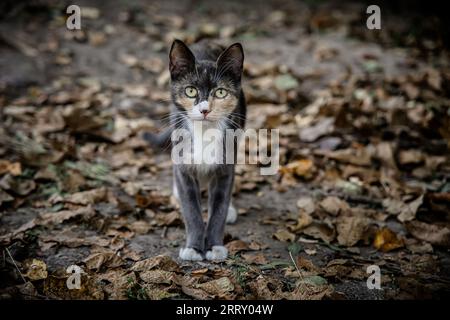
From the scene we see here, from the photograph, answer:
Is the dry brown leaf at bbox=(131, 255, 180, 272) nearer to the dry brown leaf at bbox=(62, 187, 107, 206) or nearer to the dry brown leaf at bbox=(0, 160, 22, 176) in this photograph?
the dry brown leaf at bbox=(62, 187, 107, 206)

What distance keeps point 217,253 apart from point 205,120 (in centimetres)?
86

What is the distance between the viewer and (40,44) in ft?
21.0

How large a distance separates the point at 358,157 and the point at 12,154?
3197 millimetres

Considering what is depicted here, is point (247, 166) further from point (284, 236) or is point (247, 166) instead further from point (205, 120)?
point (205, 120)

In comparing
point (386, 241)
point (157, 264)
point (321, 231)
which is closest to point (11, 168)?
point (157, 264)

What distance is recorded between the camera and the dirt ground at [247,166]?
262 centimetres

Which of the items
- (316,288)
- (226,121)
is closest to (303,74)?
(226,121)

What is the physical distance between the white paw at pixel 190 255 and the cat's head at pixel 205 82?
852 millimetres

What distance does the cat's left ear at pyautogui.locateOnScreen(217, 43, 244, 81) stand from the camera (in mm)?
2943

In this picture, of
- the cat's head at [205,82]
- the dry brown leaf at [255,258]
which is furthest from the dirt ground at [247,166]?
the cat's head at [205,82]

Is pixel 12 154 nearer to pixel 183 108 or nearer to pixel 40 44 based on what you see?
pixel 183 108

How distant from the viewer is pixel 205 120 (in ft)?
9.55

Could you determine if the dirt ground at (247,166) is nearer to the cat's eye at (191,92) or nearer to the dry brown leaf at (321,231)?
the dry brown leaf at (321,231)
